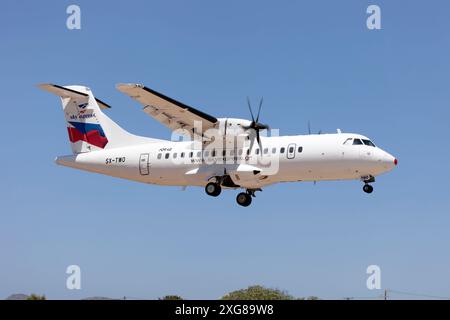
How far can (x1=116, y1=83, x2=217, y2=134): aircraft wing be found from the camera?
88.6 ft

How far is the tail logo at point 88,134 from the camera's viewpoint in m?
32.1

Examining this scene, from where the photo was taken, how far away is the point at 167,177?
29844mm

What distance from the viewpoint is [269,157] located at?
90.9 ft

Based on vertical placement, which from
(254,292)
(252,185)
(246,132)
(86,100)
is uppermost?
(86,100)

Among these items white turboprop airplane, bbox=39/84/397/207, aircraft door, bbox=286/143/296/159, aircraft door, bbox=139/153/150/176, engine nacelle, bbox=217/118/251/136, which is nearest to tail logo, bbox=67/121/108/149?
white turboprop airplane, bbox=39/84/397/207

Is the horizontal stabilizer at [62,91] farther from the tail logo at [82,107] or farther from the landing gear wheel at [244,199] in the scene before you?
the landing gear wheel at [244,199]

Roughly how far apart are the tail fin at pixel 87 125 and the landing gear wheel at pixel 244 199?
4.73 metres

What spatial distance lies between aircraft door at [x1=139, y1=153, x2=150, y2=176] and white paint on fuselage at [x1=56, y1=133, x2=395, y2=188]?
0.10 metres

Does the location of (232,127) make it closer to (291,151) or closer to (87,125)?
(291,151)

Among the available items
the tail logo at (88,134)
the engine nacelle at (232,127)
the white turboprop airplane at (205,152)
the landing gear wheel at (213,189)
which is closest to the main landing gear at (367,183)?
the white turboprop airplane at (205,152)

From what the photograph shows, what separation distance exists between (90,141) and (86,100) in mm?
2138
